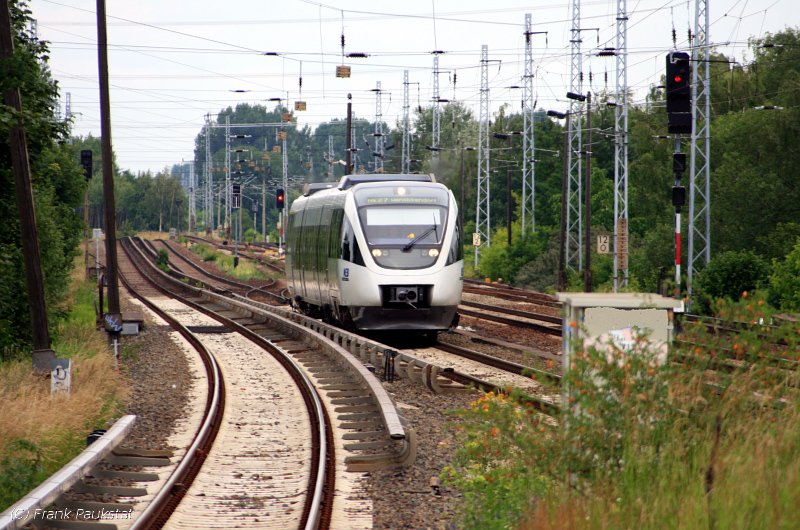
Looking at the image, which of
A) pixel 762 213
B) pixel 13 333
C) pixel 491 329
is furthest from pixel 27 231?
pixel 762 213

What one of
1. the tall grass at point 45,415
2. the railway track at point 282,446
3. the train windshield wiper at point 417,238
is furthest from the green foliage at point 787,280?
the tall grass at point 45,415

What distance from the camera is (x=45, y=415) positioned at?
39.1 feet

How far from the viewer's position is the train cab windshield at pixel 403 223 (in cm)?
2141

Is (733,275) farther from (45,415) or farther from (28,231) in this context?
(45,415)

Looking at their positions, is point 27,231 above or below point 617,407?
above

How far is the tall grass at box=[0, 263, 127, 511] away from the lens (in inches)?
386

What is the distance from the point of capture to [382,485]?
32.6ft

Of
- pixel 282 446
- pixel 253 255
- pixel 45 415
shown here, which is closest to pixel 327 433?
pixel 282 446

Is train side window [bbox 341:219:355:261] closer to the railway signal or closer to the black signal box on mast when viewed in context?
the black signal box on mast

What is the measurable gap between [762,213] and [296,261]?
19.7 meters

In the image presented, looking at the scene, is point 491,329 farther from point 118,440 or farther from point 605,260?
point 605,260

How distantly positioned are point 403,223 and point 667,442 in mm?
Result: 15221

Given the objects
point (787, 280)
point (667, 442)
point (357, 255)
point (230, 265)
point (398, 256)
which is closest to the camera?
point (667, 442)

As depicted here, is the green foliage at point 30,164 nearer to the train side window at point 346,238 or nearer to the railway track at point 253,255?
the train side window at point 346,238
